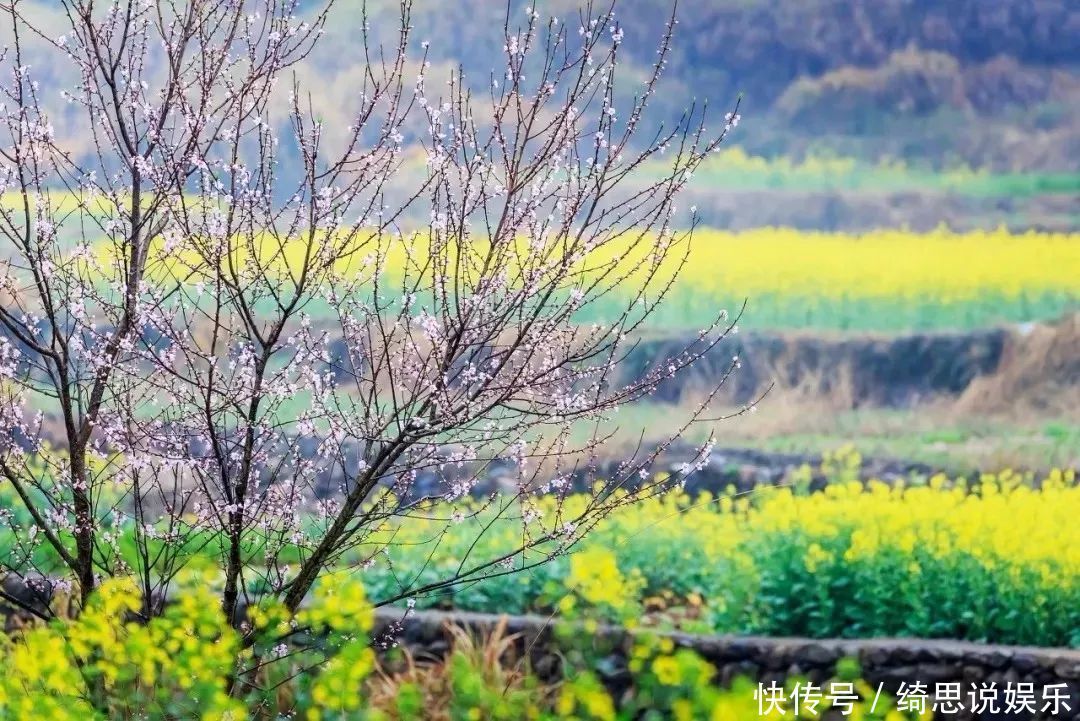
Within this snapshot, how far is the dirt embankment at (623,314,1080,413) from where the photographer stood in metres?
4.50

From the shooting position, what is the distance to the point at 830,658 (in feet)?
12.3

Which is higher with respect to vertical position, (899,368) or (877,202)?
(877,202)

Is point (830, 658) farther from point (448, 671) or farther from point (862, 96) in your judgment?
point (862, 96)

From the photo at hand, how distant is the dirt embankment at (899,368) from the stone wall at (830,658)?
99 centimetres

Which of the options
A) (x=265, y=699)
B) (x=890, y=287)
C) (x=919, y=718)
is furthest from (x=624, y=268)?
(x=919, y=718)

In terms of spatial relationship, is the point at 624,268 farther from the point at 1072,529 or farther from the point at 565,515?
the point at 1072,529

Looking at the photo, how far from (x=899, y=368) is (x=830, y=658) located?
1249 mm

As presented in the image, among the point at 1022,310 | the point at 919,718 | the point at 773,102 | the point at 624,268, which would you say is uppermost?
the point at 773,102

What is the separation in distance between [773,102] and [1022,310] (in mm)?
1086

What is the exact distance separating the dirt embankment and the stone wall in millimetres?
988

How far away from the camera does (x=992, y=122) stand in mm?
4641

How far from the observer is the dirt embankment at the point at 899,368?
450 centimetres

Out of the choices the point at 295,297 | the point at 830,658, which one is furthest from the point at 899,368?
the point at 295,297

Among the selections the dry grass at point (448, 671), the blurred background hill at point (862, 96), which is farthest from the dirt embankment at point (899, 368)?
the dry grass at point (448, 671)
